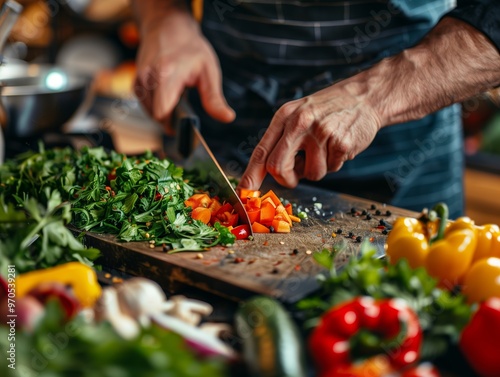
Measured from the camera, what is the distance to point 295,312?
1.46 metres

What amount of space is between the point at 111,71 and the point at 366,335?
12.0 feet

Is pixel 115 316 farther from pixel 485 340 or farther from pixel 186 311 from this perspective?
pixel 485 340

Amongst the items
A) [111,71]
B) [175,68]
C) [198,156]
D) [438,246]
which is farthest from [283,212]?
[111,71]

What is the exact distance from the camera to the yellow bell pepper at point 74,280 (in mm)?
1321

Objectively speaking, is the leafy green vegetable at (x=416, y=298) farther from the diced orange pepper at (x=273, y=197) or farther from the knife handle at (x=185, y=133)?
the knife handle at (x=185, y=133)

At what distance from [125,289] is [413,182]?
5.65 ft

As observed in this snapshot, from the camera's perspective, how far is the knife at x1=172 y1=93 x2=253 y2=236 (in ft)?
6.17

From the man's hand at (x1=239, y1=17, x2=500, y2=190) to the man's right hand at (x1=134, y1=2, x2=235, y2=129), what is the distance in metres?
0.60

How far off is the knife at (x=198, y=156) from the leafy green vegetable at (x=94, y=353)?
0.77 metres

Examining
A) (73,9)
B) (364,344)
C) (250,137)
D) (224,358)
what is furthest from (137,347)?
(73,9)

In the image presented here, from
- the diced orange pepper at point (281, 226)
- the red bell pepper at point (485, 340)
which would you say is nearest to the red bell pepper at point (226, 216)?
the diced orange pepper at point (281, 226)

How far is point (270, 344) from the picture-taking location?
Result: 3.65ft

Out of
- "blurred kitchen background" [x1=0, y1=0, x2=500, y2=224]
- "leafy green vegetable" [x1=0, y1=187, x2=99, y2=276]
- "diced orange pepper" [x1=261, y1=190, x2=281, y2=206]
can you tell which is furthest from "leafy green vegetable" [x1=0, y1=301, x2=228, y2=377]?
"blurred kitchen background" [x1=0, y1=0, x2=500, y2=224]

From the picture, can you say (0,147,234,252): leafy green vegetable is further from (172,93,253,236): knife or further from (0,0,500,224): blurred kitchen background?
(0,0,500,224): blurred kitchen background
